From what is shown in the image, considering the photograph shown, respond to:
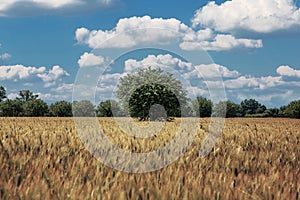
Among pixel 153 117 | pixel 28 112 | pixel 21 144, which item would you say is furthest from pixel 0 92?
pixel 21 144

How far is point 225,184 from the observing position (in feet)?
12.5

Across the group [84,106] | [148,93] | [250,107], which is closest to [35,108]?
[250,107]

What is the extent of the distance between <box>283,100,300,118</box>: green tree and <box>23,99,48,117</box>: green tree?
34015mm

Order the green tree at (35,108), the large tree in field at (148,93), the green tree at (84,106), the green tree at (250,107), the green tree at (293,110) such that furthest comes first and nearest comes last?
1. the green tree at (250,107)
2. the green tree at (35,108)
3. the green tree at (293,110)
4. the large tree in field at (148,93)
5. the green tree at (84,106)

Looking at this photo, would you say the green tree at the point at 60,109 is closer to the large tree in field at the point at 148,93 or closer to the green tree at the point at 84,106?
the large tree in field at the point at 148,93

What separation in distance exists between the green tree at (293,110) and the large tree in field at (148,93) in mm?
47113

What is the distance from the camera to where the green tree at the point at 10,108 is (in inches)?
2517

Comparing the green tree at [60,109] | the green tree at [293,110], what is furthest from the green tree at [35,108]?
the green tree at [293,110]

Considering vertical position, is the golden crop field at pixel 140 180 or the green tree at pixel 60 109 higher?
the green tree at pixel 60 109

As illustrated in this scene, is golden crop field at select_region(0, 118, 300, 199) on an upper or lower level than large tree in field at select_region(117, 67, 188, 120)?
lower

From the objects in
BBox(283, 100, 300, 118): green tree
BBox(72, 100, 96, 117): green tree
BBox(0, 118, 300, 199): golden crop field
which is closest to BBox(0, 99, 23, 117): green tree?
BBox(283, 100, 300, 118): green tree

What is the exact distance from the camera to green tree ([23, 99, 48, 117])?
2420 inches

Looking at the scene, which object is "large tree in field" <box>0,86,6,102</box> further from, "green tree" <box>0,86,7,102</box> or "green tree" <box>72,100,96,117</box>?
"green tree" <box>72,100,96,117</box>

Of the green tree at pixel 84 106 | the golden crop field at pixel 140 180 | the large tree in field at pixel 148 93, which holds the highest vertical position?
the large tree in field at pixel 148 93
